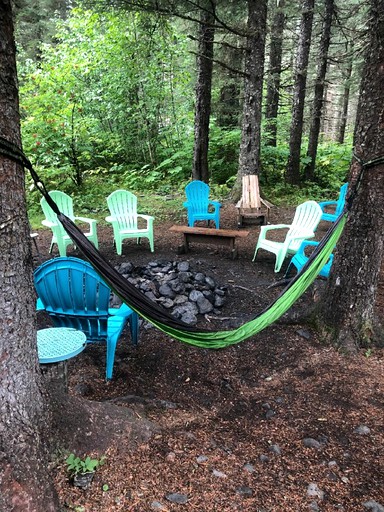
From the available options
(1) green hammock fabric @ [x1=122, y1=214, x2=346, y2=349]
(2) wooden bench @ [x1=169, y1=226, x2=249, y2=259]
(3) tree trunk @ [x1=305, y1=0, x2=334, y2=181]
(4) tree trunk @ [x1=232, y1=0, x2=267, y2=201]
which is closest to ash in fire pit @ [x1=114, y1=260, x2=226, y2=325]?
(2) wooden bench @ [x1=169, y1=226, x2=249, y2=259]

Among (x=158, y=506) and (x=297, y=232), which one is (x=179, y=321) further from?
(x=297, y=232)

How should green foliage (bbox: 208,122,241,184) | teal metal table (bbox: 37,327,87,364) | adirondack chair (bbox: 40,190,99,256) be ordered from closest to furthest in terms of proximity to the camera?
teal metal table (bbox: 37,327,87,364)
adirondack chair (bbox: 40,190,99,256)
green foliage (bbox: 208,122,241,184)

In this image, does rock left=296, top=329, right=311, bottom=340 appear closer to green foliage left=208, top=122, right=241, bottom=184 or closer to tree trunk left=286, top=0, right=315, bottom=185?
tree trunk left=286, top=0, right=315, bottom=185

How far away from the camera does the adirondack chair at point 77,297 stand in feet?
7.29

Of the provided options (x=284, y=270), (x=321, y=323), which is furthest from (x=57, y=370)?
(x=284, y=270)

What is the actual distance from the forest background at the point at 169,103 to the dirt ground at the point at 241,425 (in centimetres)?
447

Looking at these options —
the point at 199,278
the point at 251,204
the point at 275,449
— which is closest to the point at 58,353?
the point at 275,449

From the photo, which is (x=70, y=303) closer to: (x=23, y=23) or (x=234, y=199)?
(x=234, y=199)

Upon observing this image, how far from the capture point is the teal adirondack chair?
15.8 feet

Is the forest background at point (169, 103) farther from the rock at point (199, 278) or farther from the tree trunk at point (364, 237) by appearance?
the tree trunk at point (364, 237)

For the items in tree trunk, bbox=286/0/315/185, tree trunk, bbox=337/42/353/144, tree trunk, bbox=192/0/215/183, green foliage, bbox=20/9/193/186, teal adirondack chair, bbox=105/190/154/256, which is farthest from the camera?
tree trunk, bbox=337/42/353/144

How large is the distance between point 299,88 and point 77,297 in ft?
23.8

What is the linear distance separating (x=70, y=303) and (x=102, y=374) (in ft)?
1.75

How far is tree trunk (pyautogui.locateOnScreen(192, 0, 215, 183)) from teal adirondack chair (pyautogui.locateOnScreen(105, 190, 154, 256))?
2.96 m
